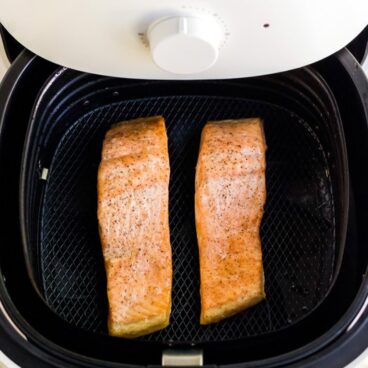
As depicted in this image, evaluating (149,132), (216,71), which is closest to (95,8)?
(216,71)

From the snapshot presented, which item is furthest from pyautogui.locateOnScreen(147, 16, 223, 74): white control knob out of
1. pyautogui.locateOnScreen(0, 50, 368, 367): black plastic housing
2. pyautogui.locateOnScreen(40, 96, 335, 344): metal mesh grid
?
pyautogui.locateOnScreen(40, 96, 335, 344): metal mesh grid

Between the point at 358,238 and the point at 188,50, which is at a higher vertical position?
the point at 188,50

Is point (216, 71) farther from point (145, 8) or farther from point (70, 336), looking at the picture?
point (70, 336)

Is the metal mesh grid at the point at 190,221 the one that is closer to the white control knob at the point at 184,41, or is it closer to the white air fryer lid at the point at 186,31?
the white air fryer lid at the point at 186,31

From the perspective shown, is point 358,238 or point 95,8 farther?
point 358,238

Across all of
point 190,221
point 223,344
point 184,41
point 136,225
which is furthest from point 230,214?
point 184,41

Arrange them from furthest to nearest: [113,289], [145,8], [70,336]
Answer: [113,289]
[70,336]
[145,8]

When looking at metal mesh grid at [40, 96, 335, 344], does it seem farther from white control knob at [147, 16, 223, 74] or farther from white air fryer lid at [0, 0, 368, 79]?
white control knob at [147, 16, 223, 74]

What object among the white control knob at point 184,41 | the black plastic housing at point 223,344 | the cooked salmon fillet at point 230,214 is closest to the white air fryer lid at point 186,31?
the white control knob at point 184,41
